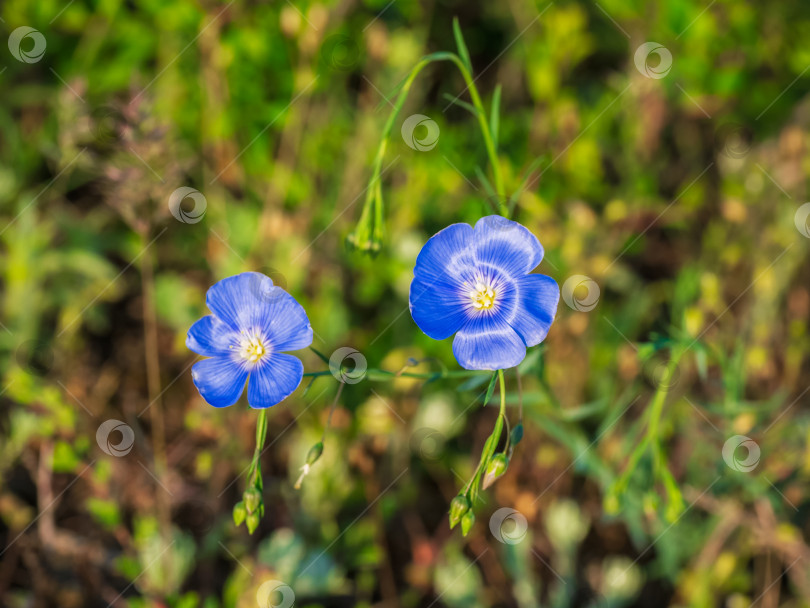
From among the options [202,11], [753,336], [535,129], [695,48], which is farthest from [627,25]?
[202,11]

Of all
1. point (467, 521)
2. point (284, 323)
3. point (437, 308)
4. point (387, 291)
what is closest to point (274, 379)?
point (284, 323)

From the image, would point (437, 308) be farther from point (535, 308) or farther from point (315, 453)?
point (315, 453)

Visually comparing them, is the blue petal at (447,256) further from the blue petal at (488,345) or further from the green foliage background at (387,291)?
the green foliage background at (387,291)

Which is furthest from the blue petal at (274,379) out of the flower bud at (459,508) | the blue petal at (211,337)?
the flower bud at (459,508)

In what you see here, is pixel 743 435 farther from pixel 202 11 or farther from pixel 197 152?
pixel 202 11

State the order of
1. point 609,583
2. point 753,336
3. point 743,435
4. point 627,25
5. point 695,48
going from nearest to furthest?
point 743,435
point 609,583
point 753,336
point 695,48
point 627,25
